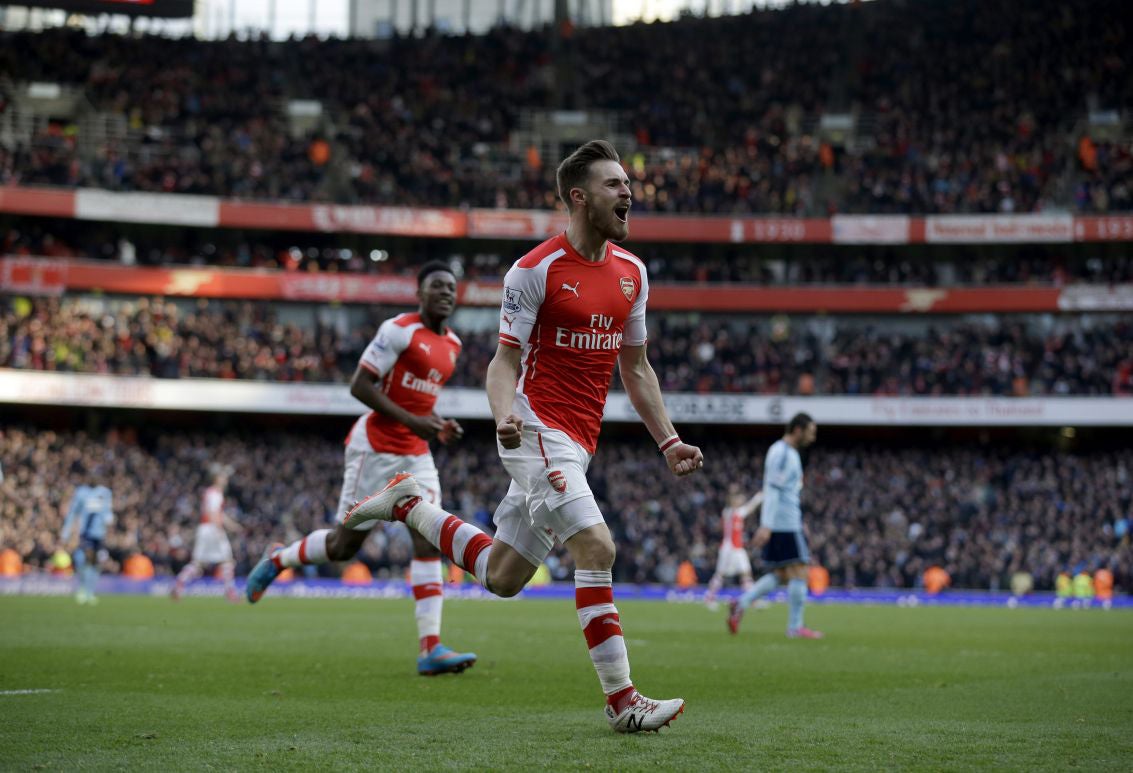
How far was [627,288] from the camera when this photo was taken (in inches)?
260

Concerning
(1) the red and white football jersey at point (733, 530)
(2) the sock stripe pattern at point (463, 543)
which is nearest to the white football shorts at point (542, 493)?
(2) the sock stripe pattern at point (463, 543)

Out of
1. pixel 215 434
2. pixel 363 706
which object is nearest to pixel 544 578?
pixel 215 434

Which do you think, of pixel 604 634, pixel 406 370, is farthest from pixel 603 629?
pixel 406 370

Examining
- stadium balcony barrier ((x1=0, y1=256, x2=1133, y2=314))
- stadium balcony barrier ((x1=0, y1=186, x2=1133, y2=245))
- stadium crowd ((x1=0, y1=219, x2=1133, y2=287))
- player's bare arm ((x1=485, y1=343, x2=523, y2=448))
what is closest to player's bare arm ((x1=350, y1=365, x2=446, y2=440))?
player's bare arm ((x1=485, y1=343, x2=523, y2=448))

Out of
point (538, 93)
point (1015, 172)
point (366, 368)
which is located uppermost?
point (538, 93)

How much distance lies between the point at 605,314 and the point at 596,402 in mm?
474

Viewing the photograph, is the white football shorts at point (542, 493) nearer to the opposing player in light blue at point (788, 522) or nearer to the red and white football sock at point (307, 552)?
the red and white football sock at point (307, 552)

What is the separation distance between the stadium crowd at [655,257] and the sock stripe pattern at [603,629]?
38.0 m

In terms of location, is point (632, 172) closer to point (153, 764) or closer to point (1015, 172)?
point (1015, 172)

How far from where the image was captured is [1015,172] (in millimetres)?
43188

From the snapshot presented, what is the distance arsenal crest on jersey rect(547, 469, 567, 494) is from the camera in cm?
607

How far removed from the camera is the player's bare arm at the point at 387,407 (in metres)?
8.91

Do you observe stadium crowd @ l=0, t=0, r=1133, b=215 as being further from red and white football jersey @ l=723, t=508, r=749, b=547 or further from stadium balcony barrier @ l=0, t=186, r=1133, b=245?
red and white football jersey @ l=723, t=508, r=749, b=547

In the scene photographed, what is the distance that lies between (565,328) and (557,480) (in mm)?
829
